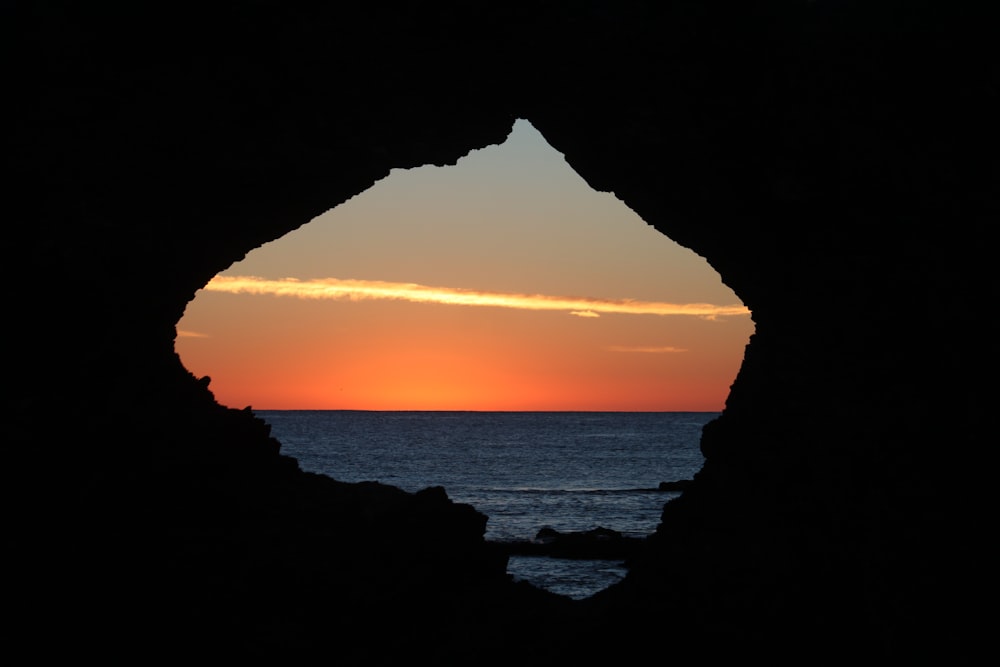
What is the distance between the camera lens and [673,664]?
1602 cm

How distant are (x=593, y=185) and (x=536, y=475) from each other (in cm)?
7421

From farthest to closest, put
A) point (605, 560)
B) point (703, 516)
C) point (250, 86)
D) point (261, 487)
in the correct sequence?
point (605, 560)
point (261, 487)
point (703, 516)
point (250, 86)

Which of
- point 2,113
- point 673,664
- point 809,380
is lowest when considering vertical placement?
point 673,664

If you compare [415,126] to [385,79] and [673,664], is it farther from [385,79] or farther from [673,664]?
[673,664]

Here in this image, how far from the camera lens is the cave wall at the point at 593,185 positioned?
47.0ft

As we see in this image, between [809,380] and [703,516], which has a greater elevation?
[809,380]

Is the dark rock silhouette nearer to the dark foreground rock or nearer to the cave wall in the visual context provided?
the dark foreground rock

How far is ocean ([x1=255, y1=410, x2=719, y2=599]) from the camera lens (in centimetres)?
4108

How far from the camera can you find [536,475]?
91000mm

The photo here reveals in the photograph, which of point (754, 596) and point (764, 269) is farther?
point (764, 269)

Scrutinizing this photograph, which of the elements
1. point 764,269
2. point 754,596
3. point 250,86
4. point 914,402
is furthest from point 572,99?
point 754,596

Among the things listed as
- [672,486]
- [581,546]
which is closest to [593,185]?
[581,546]

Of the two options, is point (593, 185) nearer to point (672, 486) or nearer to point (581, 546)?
point (581, 546)

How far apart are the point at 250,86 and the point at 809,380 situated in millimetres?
12279
